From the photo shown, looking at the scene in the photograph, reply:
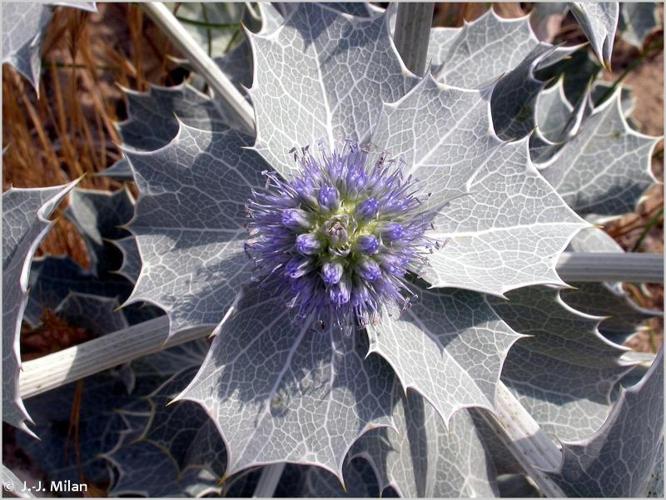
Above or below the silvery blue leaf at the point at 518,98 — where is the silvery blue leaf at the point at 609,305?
below

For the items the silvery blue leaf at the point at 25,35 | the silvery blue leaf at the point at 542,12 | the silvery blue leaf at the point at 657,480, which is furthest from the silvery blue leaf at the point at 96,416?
the silvery blue leaf at the point at 542,12

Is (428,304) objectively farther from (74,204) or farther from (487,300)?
(74,204)

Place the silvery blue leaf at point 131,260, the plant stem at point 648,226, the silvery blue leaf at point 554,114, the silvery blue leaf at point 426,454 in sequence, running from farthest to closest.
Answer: the plant stem at point 648,226
the silvery blue leaf at point 554,114
the silvery blue leaf at point 131,260
the silvery blue leaf at point 426,454

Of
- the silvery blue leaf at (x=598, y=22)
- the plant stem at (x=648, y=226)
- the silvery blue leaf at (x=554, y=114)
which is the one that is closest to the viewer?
the silvery blue leaf at (x=598, y=22)

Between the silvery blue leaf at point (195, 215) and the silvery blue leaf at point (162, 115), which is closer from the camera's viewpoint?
the silvery blue leaf at point (195, 215)

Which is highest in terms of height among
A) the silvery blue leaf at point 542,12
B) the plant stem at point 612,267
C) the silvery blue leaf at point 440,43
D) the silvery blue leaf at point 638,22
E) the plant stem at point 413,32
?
the silvery blue leaf at point 638,22

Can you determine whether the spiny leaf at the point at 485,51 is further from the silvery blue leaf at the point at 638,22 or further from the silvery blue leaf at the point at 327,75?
the silvery blue leaf at the point at 638,22

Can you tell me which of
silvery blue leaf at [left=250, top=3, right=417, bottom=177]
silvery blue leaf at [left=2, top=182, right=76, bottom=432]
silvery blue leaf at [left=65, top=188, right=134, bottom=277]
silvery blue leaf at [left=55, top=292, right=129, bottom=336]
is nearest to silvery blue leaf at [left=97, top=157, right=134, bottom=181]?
silvery blue leaf at [left=65, top=188, right=134, bottom=277]

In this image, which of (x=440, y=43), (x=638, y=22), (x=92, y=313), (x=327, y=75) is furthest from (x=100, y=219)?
(x=638, y=22)
